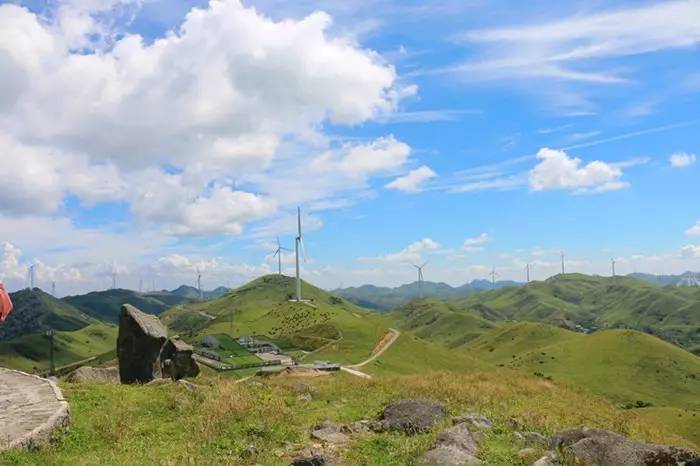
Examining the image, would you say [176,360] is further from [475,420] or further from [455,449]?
[455,449]

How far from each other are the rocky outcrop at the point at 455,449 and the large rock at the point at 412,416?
1.96 meters

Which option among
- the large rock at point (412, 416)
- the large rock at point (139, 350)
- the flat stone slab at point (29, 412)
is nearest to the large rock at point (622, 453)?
the large rock at point (412, 416)

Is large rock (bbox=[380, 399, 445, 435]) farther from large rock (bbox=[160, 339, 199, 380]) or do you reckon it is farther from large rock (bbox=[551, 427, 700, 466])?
large rock (bbox=[160, 339, 199, 380])

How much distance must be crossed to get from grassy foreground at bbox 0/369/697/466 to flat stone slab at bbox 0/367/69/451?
600 mm

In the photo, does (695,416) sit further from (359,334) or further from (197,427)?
(197,427)

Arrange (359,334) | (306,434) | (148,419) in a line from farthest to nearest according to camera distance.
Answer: (359,334)
(148,419)
(306,434)

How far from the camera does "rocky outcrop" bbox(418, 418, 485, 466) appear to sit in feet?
56.2

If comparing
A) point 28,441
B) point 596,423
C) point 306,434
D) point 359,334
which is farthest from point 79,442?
point 359,334

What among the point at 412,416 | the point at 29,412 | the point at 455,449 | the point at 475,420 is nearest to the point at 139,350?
the point at 29,412

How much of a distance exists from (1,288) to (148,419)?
29.4 feet

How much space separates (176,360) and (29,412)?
81.6ft

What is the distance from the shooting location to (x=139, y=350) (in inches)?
1777

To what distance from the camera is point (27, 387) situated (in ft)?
92.3

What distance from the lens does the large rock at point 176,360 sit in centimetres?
4697
